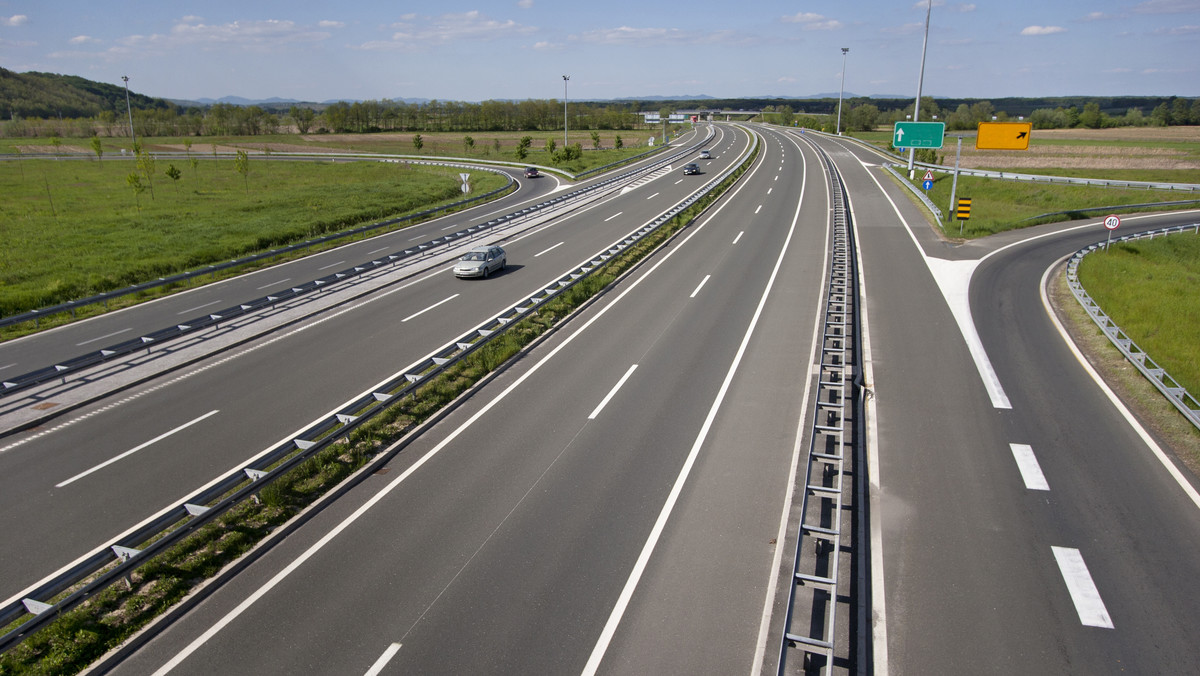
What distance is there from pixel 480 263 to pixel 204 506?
18050 mm

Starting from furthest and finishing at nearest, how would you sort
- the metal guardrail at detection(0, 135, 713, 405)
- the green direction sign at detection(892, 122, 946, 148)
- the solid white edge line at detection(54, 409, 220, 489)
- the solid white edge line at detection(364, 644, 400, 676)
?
the green direction sign at detection(892, 122, 946, 148) < the metal guardrail at detection(0, 135, 713, 405) < the solid white edge line at detection(54, 409, 220, 489) < the solid white edge line at detection(364, 644, 400, 676)

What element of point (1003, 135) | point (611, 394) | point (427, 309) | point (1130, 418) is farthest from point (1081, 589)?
point (1003, 135)

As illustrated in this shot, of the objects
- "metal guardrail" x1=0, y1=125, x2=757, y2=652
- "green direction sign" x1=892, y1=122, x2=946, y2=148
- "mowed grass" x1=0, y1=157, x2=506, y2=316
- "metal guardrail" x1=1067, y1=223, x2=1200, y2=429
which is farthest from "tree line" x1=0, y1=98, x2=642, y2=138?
"metal guardrail" x1=0, y1=125, x2=757, y2=652

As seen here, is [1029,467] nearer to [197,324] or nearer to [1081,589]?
[1081,589]

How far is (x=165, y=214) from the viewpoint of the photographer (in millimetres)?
46500

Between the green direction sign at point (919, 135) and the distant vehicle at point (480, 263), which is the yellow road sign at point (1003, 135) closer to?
the green direction sign at point (919, 135)

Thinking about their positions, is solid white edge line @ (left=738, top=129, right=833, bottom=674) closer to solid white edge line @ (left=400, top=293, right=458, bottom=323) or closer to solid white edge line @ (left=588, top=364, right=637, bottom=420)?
solid white edge line @ (left=588, top=364, right=637, bottom=420)

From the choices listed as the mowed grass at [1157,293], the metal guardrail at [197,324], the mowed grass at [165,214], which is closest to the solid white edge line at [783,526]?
the mowed grass at [1157,293]

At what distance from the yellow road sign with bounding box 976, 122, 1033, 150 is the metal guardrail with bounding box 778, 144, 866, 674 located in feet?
85.7

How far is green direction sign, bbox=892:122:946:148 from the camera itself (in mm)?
46750

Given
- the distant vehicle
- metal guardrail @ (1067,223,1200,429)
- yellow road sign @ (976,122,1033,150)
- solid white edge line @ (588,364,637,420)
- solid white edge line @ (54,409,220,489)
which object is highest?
yellow road sign @ (976,122,1033,150)

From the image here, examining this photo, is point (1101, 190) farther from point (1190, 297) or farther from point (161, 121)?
point (161, 121)

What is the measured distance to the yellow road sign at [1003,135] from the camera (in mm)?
39094

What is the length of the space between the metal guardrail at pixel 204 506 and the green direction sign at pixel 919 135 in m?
39.9
